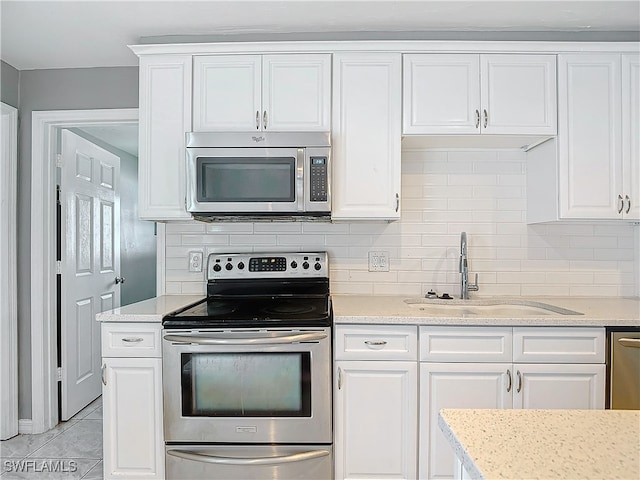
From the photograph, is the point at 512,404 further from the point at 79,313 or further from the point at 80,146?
the point at 80,146

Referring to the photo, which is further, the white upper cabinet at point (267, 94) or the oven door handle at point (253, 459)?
the white upper cabinet at point (267, 94)

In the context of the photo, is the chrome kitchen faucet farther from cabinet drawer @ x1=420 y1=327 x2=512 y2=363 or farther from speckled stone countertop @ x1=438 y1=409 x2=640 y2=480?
speckled stone countertop @ x1=438 y1=409 x2=640 y2=480

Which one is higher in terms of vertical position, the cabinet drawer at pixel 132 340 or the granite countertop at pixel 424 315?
the granite countertop at pixel 424 315

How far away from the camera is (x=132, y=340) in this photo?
6.79 feet

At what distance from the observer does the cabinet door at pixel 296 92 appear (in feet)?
7.73

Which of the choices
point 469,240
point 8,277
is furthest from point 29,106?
point 469,240

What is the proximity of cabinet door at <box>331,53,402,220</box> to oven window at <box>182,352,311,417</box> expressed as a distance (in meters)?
0.83

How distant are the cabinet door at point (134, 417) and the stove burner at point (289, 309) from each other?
22.1 inches

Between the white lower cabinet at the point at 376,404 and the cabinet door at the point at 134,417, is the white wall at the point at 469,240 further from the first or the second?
the cabinet door at the point at 134,417

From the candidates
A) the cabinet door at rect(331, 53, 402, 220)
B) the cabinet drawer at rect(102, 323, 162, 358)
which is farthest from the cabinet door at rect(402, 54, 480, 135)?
the cabinet drawer at rect(102, 323, 162, 358)

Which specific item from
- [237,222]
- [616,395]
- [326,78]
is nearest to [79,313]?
[237,222]

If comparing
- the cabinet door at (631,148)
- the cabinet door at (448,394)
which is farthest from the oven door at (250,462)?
the cabinet door at (631,148)

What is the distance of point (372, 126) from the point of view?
2.35 meters

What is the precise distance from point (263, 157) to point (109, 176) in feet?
6.98
